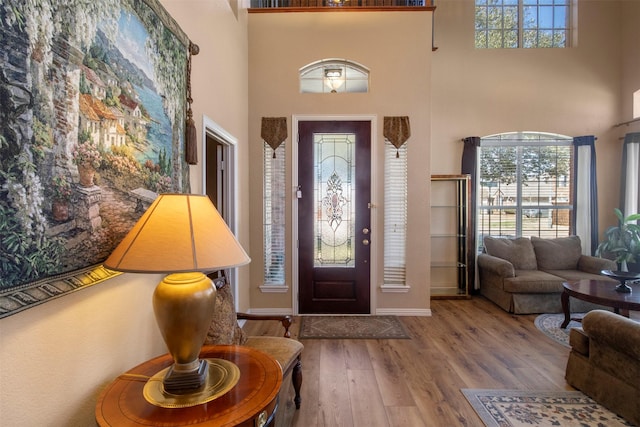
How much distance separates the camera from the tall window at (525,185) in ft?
15.9

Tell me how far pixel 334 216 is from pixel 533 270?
2916 mm

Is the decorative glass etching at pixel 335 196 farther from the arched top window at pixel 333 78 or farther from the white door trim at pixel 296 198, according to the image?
the arched top window at pixel 333 78

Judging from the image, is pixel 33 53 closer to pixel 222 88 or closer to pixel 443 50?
pixel 222 88

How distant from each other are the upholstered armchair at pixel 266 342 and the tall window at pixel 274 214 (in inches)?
63.0

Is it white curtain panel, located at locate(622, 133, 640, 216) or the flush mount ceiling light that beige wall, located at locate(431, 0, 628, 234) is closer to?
white curtain panel, located at locate(622, 133, 640, 216)

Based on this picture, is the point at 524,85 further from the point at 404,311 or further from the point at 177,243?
the point at 177,243

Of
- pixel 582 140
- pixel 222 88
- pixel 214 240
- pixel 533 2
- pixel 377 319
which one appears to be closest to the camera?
pixel 214 240

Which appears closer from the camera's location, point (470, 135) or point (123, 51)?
point (123, 51)

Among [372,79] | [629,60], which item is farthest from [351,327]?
[629,60]

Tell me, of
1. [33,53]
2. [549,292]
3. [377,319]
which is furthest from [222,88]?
[549,292]

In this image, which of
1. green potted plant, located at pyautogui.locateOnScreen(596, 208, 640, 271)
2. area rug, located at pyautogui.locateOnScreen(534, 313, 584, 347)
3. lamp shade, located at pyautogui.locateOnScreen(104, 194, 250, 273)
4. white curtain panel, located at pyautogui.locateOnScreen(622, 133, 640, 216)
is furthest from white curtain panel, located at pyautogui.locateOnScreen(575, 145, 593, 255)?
lamp shade, located at pyautogui.locateOnScreen(104, 194, 250, 273)

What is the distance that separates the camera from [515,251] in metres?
4.38

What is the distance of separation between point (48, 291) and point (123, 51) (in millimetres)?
1017

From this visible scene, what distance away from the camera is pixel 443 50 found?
15.6ft
